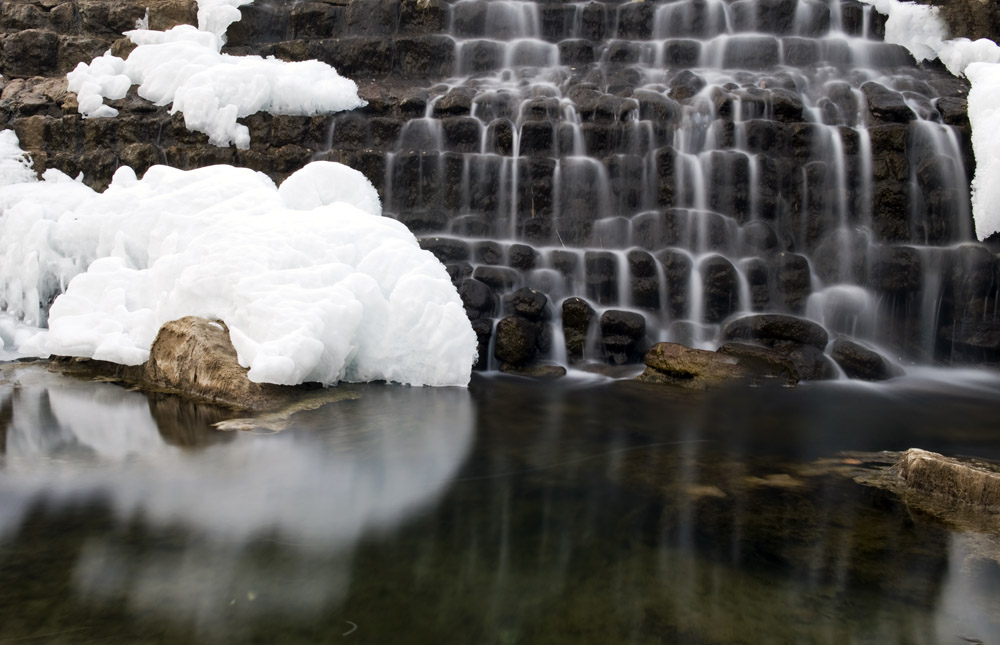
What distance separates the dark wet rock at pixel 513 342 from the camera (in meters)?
7.16

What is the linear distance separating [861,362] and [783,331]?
76 centimetres

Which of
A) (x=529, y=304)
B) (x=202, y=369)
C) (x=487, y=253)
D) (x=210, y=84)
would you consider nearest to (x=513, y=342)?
(x=529, y=304)

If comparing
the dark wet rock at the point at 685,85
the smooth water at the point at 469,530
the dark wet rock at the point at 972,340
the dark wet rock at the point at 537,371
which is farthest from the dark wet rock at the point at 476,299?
the dark wet rock at the point at 972,340

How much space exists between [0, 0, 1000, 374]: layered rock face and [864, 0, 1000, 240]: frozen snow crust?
17 cm

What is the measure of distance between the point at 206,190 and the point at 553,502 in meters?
5.17

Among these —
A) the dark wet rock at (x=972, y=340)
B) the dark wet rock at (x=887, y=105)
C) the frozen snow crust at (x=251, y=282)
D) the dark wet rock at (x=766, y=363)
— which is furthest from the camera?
the dark wet rock at (x=887, y=105)

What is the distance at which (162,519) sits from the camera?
139 inches

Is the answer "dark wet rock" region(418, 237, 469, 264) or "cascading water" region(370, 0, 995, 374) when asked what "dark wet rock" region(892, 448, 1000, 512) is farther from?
"dark wet rock" region(418, 237, 469, 264)

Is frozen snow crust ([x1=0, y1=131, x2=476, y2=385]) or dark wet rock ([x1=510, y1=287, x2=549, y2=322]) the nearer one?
frozen snow crust ([x1=0, y1=131, x2=476, y2=385])

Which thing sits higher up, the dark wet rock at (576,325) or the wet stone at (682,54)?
the wet stone at (682,54)

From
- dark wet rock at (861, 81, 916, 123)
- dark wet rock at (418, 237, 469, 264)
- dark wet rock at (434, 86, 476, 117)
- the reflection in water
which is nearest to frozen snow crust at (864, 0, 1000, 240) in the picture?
dark wet rock at (861, 81, 916, 123)

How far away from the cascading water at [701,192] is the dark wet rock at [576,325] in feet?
0.14

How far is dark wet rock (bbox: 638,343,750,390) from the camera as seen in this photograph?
674cm

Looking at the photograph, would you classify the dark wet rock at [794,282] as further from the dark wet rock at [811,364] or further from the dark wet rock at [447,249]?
the dark wet rock at [447,249]
